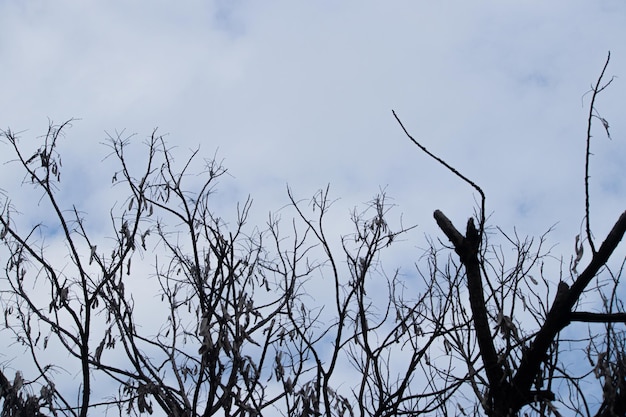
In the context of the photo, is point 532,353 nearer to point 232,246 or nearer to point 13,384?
point 232,246

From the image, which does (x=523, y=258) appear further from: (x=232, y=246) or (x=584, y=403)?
(x=232, y=246)

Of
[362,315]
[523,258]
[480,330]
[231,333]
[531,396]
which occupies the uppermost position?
[523,258]

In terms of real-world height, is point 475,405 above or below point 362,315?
below

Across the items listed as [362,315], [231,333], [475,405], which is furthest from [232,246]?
[475,405]

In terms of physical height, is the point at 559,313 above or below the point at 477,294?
below

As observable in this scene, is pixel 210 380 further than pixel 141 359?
No

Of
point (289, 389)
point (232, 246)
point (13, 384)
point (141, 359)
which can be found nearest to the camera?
point (13, 384)

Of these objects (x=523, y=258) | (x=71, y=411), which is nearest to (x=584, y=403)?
(x=523, y=258)

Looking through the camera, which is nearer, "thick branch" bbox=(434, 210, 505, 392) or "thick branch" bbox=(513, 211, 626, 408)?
"thick branch" bbox=(513, 211, 626, 408)

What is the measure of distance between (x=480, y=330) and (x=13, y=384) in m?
2.65

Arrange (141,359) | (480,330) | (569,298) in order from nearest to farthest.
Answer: (569,298) < (480,330) < (141,359)

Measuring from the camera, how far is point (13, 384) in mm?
3658

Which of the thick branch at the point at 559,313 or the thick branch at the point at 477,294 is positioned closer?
the thick branch at the point at 559,313

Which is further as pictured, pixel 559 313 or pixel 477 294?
pixel 477 294
